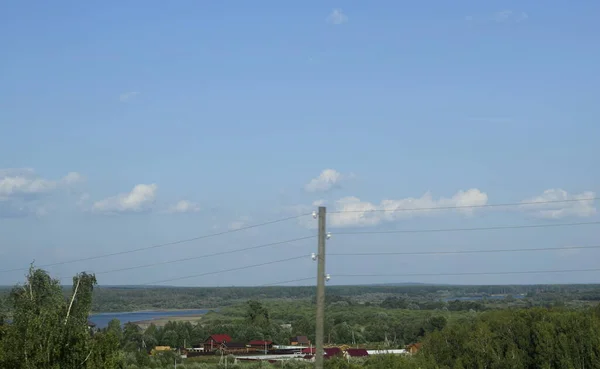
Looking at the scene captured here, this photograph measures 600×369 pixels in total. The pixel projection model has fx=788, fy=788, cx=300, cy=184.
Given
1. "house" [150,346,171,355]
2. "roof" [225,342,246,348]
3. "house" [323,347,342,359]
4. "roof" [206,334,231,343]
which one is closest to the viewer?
"house" [323,347,342,359]

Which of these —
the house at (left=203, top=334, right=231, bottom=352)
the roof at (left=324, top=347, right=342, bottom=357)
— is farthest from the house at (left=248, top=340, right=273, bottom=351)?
the roof at (left=324, top=347, right=342, bottom=357)

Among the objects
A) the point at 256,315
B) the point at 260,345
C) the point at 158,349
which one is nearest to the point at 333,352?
the point at 260,345

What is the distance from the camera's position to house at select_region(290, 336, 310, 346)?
113562 millimetres

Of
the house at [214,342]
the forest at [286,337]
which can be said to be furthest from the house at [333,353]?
the house at [214,342]

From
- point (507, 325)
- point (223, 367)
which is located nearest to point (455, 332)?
point (507, 325)

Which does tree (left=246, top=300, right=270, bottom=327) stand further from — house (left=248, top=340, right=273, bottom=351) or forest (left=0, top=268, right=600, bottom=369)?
house (left=248, top=340, right=273, bottom=351)

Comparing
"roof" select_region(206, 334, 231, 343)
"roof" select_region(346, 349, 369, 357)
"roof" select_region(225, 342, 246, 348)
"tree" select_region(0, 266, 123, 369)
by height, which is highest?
"tree" select_region(0, 266, 123, 369)

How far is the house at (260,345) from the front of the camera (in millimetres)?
Answer: 105369

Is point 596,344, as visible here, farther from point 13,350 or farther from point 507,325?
point 13,350

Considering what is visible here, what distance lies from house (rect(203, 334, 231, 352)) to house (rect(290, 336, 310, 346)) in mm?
10497

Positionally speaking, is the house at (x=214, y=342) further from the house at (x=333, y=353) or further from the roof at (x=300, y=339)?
the house at (x=333, y=353)

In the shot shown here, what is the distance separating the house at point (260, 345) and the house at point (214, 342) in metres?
3.55

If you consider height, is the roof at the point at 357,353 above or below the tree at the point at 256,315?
below

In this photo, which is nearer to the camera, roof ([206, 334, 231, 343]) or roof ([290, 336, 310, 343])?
roof ([206, 334, 231, 343])
